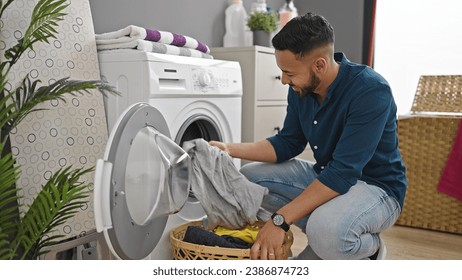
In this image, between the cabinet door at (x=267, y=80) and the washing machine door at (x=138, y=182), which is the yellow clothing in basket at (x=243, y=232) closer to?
the washing machine door at (x=138, y=182)

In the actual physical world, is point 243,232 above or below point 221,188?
below

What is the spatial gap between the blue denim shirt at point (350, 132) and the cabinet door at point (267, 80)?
0.70 m

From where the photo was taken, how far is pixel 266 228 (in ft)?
4.55

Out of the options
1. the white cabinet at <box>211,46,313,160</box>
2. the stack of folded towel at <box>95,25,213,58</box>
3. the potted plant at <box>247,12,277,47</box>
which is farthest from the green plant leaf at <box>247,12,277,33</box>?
the stack of folded towel at <box>95,25,213,58</box>

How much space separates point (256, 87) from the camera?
2.40 meters

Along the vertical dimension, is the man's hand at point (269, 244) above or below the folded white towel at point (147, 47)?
below

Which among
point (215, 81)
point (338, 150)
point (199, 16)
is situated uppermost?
point (199, 16)

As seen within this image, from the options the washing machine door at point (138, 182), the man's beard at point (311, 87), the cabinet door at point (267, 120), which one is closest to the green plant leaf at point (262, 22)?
the cabinet door at point (267, 120)

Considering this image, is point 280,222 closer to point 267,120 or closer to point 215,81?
point 215,81

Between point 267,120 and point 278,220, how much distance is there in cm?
118

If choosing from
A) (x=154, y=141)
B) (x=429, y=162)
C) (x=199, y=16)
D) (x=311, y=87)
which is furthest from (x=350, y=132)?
(x=199, y=16)

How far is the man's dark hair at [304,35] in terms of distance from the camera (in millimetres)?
1413
